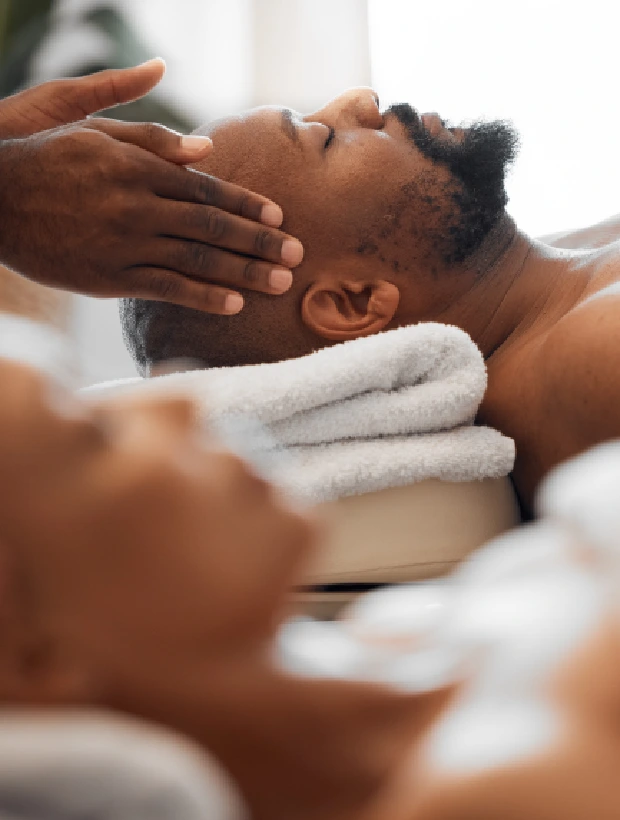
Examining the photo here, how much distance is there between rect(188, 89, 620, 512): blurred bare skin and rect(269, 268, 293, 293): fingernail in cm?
3

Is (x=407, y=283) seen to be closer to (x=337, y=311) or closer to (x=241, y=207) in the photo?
(x=337, y=311)

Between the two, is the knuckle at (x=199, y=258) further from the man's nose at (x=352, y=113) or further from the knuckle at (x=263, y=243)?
the man's nose at (x=352, y=113)

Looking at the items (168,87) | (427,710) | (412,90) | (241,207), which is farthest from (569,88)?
(427,710)

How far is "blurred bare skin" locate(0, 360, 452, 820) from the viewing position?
0.29m

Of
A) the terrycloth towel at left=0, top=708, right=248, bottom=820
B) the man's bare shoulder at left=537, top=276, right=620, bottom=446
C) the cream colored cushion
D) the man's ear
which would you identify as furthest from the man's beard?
the terrycloth towel at left=0, top=708, right=248, bottom=820

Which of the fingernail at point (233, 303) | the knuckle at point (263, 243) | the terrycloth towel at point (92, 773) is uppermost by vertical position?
the terrycloth towel at point (92, 773)

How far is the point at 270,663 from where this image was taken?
1.08ft

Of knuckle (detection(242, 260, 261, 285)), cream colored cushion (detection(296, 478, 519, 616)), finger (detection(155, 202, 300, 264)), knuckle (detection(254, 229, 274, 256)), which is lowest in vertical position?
cream colored cushion (detection(296, 478, 519, 616))

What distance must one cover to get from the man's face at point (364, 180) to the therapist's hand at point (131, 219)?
2.8 inches

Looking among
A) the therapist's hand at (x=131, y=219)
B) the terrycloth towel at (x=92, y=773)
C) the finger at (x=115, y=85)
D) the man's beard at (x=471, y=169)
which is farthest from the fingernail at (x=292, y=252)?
the terrycloth towel at (x=92, y=773)

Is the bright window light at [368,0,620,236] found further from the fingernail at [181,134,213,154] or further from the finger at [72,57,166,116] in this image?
the fingernail at [181,134,213,154]

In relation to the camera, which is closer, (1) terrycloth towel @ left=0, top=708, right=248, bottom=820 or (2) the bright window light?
(1) terrycloth towel @ left=0, top=708, right=248, bottom=820

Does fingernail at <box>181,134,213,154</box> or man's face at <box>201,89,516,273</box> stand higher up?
fingernail at <box>181,134,213,154</box>

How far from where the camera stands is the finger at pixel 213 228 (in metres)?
1.03
